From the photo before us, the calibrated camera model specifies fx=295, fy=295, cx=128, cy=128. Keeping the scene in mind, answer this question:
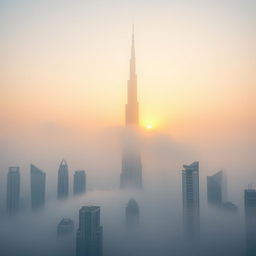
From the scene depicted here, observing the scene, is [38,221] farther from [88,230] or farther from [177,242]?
[177,242]

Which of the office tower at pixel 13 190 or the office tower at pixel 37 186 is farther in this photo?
the office tower at pixel 37 186

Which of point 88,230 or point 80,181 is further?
point 80,181

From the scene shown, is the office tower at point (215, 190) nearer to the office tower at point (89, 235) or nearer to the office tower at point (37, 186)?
the office tower at point (89, 235)

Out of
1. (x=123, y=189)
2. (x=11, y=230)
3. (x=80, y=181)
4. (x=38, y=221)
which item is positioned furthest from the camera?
(x=123, y=189)

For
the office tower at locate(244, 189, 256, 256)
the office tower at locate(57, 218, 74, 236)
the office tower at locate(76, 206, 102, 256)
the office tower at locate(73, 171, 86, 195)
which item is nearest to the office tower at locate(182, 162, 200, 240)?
the office tower at locate(244, 189, 256, 256)

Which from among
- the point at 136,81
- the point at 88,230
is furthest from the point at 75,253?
the point at 136,81

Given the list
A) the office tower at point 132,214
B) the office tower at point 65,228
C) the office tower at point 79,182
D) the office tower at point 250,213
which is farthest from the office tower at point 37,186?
the office tower at point 250,213
